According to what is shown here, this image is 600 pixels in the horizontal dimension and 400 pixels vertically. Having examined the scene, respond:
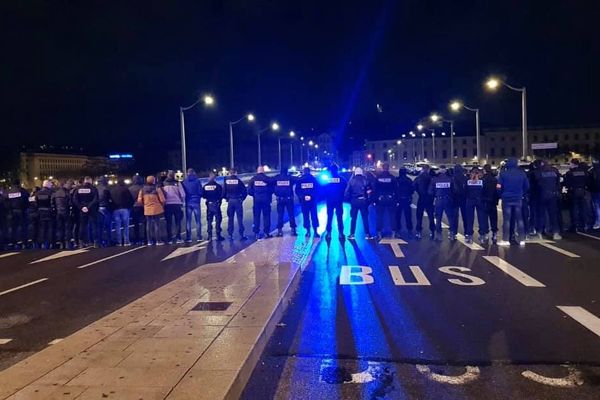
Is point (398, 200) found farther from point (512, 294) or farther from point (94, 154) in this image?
point (94, 154)

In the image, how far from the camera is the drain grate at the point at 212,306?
26.6ft

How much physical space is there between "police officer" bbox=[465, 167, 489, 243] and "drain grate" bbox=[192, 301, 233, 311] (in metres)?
9.20

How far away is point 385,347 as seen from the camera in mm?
6848

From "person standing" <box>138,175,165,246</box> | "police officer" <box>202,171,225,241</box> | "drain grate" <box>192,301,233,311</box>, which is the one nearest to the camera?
"drain grate" <box>192,301,233,311</box>

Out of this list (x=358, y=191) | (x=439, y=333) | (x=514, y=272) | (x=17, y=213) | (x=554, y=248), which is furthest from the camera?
(x=17, y=213)

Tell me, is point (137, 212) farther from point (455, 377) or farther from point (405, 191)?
point (455, 377)

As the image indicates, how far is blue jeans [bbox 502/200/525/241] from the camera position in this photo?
15.1m

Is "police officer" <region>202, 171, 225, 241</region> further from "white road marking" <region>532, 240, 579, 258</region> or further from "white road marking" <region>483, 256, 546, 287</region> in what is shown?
"white road marking" <region>532, 240, 579, 258</region>

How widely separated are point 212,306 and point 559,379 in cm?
442

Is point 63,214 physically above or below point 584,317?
above

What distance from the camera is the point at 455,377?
585cm

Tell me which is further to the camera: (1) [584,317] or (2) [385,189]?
(2) [385,189]

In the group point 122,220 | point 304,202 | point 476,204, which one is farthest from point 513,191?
point 122,220

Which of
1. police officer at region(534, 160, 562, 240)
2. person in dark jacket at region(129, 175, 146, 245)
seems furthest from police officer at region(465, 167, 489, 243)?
person in dark jacket at region(129, 175, 146, 245)
